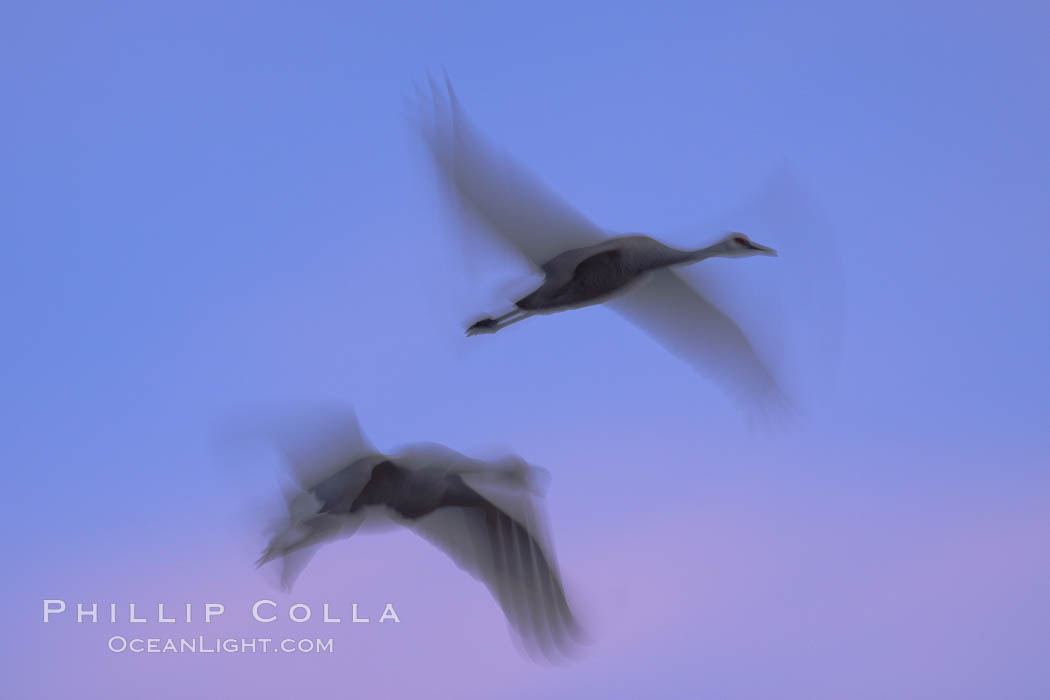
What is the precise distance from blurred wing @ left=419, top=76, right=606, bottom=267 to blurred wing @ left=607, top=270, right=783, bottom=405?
460mm

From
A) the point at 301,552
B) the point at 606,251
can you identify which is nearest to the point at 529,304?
the point at 606,251

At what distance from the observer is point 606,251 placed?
349 cm

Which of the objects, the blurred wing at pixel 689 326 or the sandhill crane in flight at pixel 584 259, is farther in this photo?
the blurred wing at pixel 689 326

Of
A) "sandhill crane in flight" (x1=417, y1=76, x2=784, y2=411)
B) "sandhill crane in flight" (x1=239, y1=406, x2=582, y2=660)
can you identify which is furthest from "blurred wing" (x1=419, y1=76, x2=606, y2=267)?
"sandhill crane in flight" (x1=239, y1=406, x2=582, y2=660)

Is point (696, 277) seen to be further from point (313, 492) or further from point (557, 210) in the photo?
point (313, 492)

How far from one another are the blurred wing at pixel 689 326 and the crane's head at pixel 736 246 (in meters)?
0.31

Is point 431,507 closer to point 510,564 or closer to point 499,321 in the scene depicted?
point 510,564

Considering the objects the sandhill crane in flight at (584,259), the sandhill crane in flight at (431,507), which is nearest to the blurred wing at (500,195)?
the sandhill crane in flight at (584,259)

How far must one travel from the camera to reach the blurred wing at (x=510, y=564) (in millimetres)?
3671

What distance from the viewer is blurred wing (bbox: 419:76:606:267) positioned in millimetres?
3275

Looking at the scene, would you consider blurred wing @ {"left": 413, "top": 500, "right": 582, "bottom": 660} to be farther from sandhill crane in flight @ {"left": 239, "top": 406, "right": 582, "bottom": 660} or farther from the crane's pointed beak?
the crane's pointed beak

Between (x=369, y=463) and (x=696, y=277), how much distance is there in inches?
51.0

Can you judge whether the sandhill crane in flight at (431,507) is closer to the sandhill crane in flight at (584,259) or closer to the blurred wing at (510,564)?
the blurred wing at (510,564)

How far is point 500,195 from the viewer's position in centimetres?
340
